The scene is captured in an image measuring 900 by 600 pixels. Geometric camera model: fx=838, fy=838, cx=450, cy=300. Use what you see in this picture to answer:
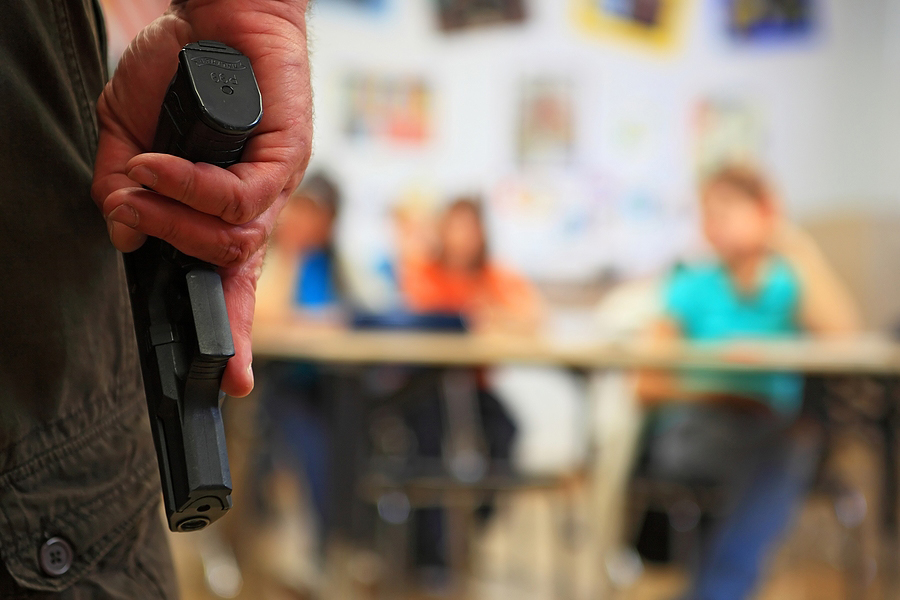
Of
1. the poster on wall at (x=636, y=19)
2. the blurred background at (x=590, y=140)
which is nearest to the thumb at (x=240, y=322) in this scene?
the blurred background at (x=590, y=140)

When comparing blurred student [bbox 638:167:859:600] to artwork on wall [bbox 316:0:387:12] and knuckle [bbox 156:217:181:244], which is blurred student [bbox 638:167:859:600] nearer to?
knuckle [bbox 156:217:181:244]

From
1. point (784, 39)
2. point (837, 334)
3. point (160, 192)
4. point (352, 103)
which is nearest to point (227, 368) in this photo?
point (160, 192)

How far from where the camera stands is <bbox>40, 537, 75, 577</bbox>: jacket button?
0.47m

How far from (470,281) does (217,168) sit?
3.35 metres

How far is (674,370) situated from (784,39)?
3.45 m

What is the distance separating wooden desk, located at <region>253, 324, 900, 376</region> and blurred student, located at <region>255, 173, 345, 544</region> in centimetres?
48

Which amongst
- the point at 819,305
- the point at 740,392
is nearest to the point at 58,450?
the point at 740,392

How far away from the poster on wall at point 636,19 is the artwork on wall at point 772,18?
33 cm

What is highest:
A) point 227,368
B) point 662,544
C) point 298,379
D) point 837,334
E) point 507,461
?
point 227,368

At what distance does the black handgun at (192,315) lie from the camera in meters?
0.41

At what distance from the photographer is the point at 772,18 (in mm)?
5012

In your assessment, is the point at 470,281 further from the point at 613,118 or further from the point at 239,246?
the point at 239,246

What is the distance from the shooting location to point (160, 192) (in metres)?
0.41

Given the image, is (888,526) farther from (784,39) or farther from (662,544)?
(784,39)
